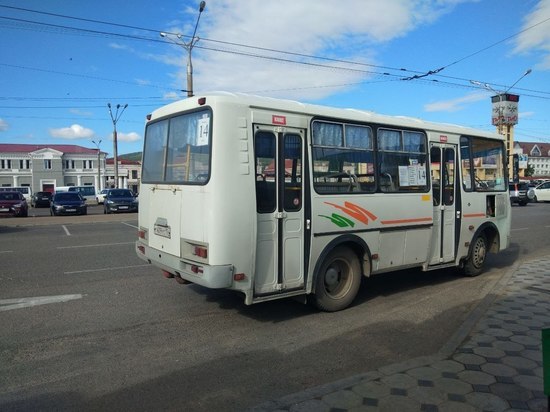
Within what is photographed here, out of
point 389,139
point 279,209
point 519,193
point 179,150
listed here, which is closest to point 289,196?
point 279,209

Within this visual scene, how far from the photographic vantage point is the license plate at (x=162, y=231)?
19.4ft

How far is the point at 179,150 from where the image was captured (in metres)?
5.93

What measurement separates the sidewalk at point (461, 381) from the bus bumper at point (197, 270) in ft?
5.48

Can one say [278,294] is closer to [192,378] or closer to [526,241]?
[192,378]

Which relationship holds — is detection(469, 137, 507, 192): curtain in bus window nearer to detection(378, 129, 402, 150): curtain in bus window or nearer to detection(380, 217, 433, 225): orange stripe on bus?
detection(380, 217, 433, 225): orange stripe on bus

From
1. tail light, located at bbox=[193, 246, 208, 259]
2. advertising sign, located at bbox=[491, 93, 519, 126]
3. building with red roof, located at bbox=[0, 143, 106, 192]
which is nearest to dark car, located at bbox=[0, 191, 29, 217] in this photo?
tail light, located at bbox=[193, 246, 208, 259]

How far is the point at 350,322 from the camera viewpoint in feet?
19.5

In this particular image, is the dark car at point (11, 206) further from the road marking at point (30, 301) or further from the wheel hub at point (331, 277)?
the wheel hub at point (331, 277)

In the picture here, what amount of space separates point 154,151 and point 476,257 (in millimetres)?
6406

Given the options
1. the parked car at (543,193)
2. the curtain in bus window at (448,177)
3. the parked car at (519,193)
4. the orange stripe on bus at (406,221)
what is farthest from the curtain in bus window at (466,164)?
the parked car at (543,193)

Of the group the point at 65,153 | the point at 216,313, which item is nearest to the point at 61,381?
the point at 216,313

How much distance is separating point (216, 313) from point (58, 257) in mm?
6062

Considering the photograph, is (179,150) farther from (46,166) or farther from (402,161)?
(46,166)

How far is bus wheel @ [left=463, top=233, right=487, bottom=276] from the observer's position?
8.71m
